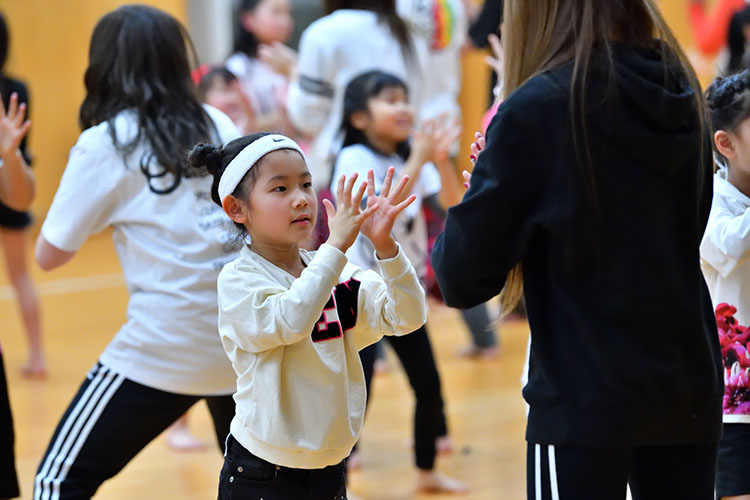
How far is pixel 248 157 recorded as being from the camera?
2.13 metres

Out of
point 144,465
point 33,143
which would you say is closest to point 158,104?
point 144,465

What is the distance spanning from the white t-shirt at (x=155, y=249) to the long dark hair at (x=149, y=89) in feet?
0.10

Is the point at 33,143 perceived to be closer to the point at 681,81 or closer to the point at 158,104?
the point at 158,104

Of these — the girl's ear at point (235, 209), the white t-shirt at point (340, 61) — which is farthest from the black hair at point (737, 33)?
the girl's ear at point (235, 209)

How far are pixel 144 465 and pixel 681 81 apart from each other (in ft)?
9.11

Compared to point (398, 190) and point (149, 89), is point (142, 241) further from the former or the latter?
point (398, 190)

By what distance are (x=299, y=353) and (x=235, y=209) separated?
0.33 meters

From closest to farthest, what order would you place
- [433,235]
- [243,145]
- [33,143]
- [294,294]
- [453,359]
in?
[294,294] → [243,145] → [433,235] → [453,359] → [33,143]

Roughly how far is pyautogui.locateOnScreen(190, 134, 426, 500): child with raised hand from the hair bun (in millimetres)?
11

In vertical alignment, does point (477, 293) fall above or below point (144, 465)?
above

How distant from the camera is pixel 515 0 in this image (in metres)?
1.91

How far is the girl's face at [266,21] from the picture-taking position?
18.2 feet

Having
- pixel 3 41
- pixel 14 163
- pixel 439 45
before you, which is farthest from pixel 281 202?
pixel 439 45

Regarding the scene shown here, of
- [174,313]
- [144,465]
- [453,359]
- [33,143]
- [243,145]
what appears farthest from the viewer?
[33,143]
